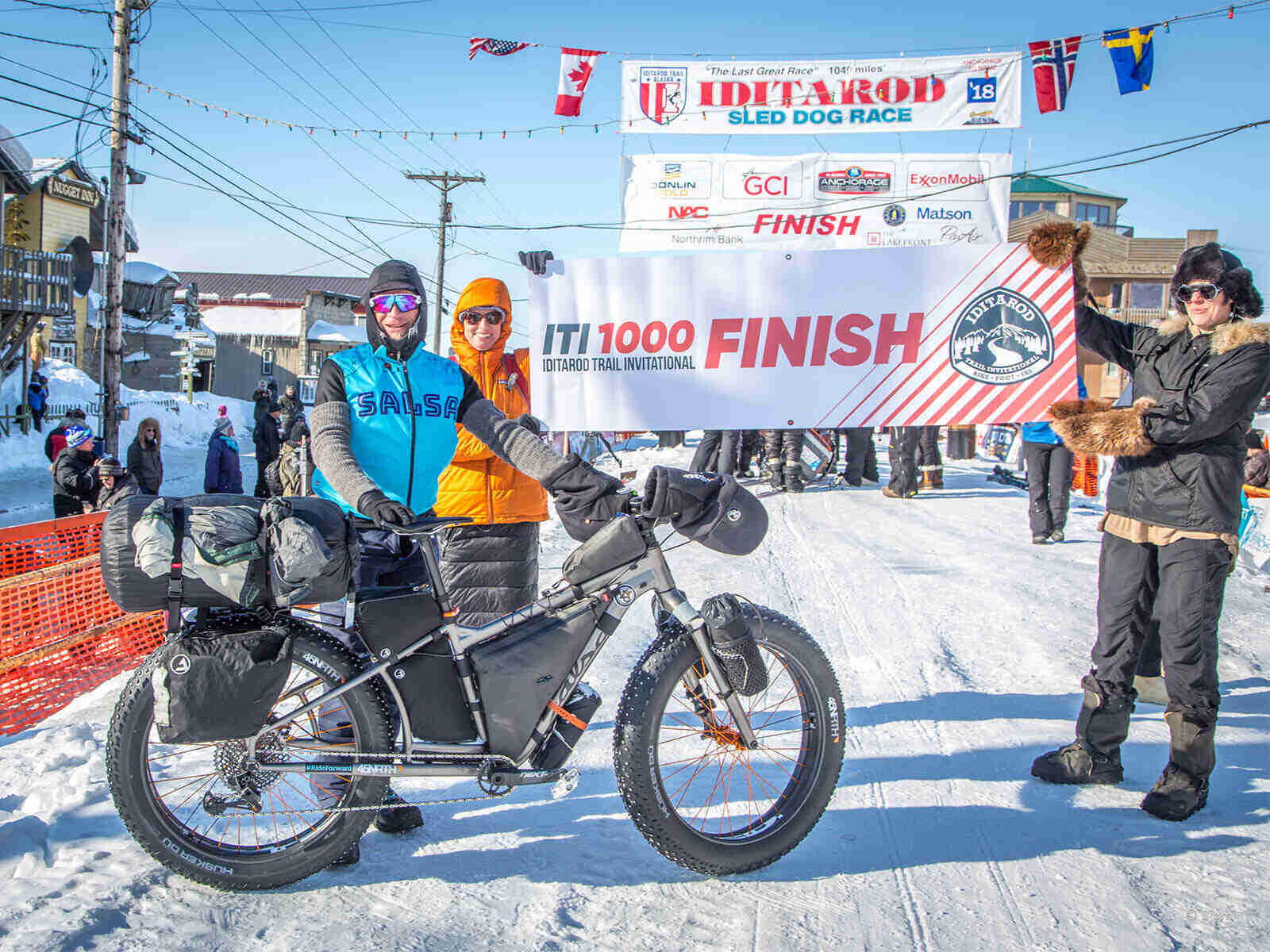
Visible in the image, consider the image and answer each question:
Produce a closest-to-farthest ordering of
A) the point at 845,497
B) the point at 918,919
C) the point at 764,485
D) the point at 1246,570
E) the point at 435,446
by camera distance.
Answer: the point at 918,919
the point at 435,446
the point at 1246,570
the point at 845,497
the point at 764,485

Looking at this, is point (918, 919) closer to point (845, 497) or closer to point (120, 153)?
point (845, 497)

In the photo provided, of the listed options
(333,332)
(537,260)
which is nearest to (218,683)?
(537,260)

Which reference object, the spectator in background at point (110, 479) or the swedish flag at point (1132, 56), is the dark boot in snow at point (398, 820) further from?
the swedish flag at point (1132, 56)

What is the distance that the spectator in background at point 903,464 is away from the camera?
1259cm

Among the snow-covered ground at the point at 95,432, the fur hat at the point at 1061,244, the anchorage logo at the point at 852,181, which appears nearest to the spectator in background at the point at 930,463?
the anchorage logo at the point at 852,181

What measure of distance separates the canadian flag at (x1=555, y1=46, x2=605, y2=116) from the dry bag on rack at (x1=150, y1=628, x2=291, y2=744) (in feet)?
53.7

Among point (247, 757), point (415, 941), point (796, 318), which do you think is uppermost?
point (796, 318)

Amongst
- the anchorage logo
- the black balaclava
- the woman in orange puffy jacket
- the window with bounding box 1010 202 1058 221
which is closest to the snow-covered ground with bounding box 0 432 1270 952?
the woman in orange puffy jacket

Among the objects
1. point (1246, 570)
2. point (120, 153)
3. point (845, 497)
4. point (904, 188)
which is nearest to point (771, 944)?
point (1246, 570)

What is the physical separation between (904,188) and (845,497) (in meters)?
8.23

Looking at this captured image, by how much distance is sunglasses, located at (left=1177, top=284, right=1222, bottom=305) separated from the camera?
10.7 feet

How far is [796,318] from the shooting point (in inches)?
273

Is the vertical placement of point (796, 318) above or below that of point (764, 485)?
above

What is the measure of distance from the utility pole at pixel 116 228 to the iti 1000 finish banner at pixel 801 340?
35.9 feet
